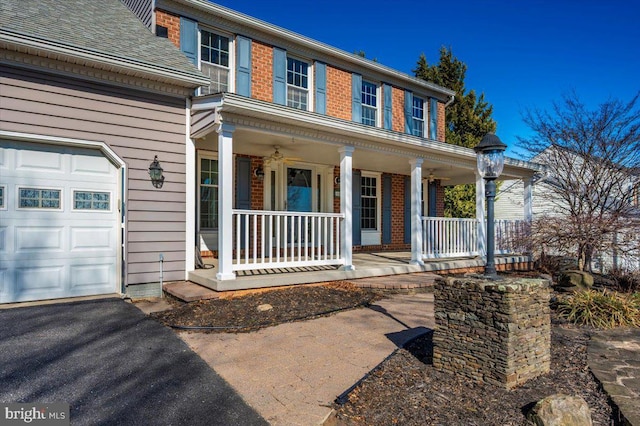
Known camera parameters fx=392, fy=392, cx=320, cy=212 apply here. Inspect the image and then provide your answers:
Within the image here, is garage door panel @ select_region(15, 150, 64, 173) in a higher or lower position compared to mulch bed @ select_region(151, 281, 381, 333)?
higher

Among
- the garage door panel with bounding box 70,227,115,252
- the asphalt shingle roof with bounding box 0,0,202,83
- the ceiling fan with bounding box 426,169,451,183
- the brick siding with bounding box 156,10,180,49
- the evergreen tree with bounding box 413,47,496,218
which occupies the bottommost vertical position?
the garage door panel with bounding box 70,227,115,252

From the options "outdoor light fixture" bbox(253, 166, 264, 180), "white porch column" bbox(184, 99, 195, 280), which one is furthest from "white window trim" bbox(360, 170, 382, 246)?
"white porch column" bbox(184, 99, 195, 280)

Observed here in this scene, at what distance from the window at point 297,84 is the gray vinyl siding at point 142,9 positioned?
3.13m

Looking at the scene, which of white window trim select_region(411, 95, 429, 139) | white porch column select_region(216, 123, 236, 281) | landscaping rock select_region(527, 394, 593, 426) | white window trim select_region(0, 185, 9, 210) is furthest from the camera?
white window trim select_region(411, 95, 429, 139)

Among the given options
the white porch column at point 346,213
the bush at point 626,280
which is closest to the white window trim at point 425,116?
the white porch column at point 346,213

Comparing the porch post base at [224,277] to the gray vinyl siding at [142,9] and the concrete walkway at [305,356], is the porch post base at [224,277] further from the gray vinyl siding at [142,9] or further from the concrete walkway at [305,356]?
the gray vinyl siding at [142,9]

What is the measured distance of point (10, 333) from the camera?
13.6 ft

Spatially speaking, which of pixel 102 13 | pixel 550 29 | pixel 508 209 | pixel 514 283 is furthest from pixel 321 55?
pixel 508 209

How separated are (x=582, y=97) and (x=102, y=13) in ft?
36.8

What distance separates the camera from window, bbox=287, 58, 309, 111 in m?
9.34

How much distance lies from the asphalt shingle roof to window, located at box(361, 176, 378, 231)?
6307 mm

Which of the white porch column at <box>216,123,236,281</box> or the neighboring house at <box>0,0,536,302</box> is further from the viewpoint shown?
the white porch column at <box>216,123,236,281</box>

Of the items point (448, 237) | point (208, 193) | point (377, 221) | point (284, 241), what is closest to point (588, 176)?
point (448, 237)

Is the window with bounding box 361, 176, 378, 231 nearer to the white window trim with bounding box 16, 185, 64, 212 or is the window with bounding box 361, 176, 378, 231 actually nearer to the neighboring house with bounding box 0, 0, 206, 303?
the neighboring house with bounding box 0, 0, 206, 303
